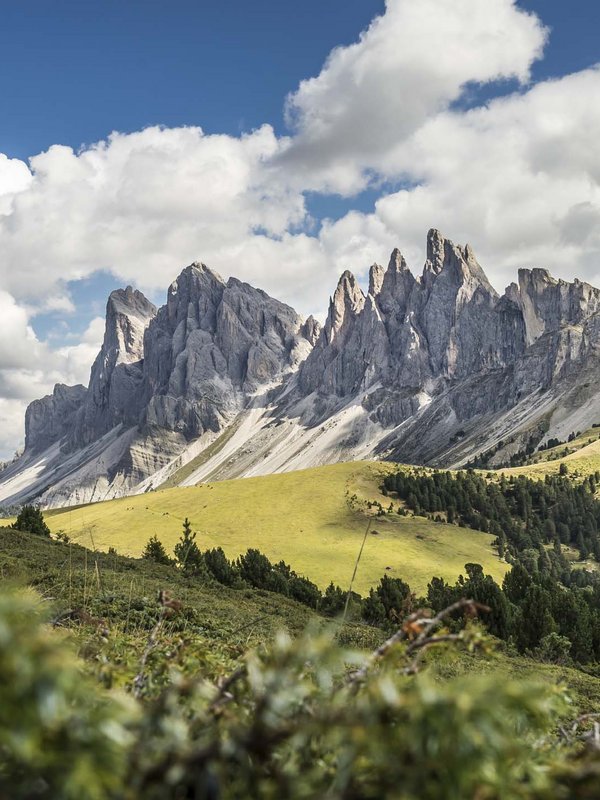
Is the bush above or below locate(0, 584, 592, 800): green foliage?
below

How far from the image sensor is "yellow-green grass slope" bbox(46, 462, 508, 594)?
6594cm

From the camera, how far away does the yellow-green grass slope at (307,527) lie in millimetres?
65938

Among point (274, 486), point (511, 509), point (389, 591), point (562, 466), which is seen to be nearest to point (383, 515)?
point (274, 486)

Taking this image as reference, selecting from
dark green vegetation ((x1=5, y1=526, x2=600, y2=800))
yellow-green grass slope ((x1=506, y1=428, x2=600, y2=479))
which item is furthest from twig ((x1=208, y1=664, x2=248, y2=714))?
yellow-green grass slope ((x1=506, y1=428, x2=600, y2=479))

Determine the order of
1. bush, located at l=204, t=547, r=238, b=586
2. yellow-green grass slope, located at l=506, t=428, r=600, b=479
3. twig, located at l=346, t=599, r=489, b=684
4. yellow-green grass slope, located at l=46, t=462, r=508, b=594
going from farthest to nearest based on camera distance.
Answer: yellow-green grass slope, located at l=506, t=428, r=600, b=479
yellow-green grass slope, located at l=46, t=462, r=508, b=594
bush, located at l=204, t=547, r=238, b=586
twig, located at l=346, t=599, r=489, b=684

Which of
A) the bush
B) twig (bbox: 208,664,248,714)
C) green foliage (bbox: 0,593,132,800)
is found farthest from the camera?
the bush

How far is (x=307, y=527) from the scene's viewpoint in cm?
8019

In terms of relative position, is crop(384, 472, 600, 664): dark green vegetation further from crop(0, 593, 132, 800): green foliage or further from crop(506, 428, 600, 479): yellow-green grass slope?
crop(0, 593, 132, 800): green foliage

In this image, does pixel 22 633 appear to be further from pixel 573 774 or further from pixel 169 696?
pixel 573 774

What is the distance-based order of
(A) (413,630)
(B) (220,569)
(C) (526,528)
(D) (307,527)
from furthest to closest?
(C) (526,528) → (D) (307,527) → (B) (220,569) → (A) (413,630)

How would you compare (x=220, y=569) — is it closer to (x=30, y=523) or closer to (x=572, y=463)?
(x=30, y=523)

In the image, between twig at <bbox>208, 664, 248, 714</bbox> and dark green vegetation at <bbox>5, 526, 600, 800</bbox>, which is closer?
dark green vegetation at <bbox>5, 526, 600, 800</bbox>

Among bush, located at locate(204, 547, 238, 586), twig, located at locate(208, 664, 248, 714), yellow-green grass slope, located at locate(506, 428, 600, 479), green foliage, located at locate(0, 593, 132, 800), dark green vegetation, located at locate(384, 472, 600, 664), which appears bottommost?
dark green vegetation, located at locate(384, 472, 600, 664)

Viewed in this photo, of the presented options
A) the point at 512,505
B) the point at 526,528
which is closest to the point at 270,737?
the point at 526,528
